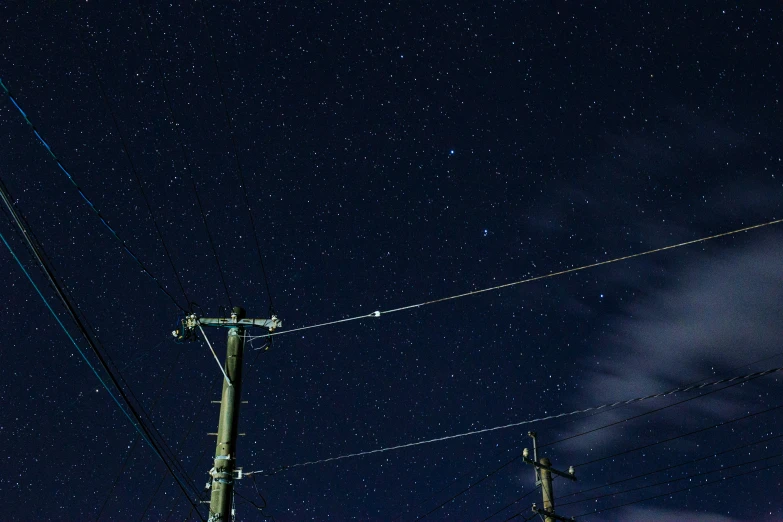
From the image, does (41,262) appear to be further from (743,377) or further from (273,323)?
(743,377)

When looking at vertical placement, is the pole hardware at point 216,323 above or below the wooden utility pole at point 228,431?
above

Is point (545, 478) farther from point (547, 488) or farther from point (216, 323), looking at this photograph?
point (216, 323)

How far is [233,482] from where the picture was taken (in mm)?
11469

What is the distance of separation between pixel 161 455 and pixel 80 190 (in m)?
5.28

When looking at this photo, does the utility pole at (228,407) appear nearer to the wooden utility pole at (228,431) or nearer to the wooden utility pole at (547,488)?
the wooden utility pole at (228,431)

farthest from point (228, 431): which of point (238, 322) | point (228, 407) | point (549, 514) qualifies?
point (549, 514)

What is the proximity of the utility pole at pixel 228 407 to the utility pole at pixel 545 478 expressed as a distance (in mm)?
9868

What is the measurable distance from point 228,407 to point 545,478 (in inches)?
428

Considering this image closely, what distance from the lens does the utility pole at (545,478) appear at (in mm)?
18266

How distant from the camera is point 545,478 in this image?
19.2m

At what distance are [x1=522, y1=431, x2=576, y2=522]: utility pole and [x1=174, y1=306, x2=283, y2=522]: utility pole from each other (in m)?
9.87

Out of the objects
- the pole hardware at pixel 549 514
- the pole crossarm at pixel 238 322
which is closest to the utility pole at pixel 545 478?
the pole hardware at pixel 549 514

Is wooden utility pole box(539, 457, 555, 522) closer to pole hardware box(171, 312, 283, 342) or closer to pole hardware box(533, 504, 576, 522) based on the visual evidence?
pole hardware box(533, 504, 576, 522)

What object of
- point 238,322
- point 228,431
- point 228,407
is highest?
point 238,322
